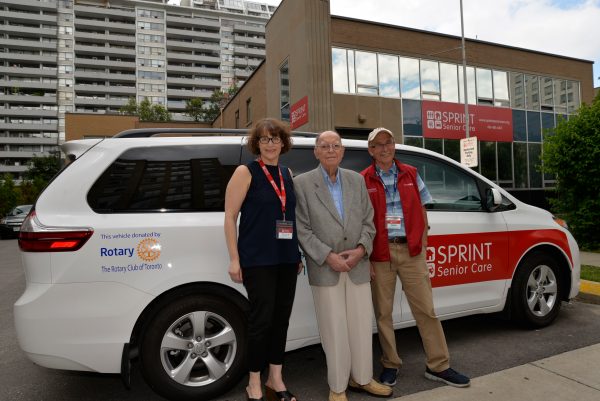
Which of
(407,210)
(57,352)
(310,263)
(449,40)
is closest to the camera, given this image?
(57,352)

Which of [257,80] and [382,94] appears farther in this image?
[257,80]

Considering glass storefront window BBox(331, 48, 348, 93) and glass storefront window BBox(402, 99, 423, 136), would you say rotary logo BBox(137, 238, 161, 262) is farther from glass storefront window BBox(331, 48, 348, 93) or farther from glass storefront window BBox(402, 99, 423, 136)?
glass storefront window BBox(402, 99, 423, 136)

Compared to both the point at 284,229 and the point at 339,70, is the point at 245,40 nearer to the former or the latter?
the point at 339,70

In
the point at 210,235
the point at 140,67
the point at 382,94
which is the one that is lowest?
the point at 210,235

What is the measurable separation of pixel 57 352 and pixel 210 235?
112cm

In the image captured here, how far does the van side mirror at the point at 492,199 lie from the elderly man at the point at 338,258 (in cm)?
150

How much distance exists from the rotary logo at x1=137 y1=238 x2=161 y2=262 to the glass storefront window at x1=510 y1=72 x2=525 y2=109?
67.4 ft

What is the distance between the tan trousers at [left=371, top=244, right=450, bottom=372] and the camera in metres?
3.03

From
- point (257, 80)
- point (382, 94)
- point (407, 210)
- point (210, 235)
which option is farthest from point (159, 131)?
point (257, 80)

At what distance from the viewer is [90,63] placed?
3312 inches

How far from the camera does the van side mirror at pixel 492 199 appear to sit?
145 inches

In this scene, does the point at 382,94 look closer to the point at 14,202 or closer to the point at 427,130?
the point at 427,130

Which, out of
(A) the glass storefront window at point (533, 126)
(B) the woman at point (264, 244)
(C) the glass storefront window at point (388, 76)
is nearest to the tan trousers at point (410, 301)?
(B) the woman at point (264, 244)

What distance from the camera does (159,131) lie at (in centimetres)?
311
